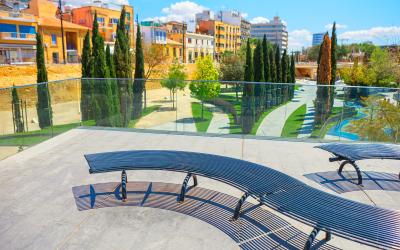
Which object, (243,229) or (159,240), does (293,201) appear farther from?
(159,240)

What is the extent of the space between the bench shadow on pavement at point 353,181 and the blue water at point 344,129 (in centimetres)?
234

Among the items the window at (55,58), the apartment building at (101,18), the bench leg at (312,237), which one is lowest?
the bench leg at (312,237)

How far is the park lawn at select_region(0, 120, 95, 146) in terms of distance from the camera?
5.70 metres

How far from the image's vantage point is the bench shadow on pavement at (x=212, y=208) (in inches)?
120

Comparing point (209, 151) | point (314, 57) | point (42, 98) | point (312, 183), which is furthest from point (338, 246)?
point (314, 57)

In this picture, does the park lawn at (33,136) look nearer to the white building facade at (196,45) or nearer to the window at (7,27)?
the window at (7,27)

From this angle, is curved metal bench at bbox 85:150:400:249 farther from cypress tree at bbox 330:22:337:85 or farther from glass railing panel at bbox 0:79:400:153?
cypress tree at bbox 330:22:337:85

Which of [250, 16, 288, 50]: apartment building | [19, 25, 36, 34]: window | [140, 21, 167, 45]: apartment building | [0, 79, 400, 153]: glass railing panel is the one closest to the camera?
[0, 79, 400, 153]: glass railing panel

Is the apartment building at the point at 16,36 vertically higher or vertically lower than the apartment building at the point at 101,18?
lower

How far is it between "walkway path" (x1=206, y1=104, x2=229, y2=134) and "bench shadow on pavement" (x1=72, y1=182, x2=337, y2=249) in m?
3.31

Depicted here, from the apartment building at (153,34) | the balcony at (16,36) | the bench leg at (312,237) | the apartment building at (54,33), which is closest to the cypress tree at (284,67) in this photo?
the apartment building at (54,33)

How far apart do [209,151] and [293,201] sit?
292 cm

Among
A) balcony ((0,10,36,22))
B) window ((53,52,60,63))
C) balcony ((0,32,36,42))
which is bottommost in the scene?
window ((53,52,60,63))

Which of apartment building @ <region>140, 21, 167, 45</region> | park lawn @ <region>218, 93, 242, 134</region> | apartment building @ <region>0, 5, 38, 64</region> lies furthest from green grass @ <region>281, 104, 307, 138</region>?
apartment building @ <region>140, 21, 167, 45</region>
